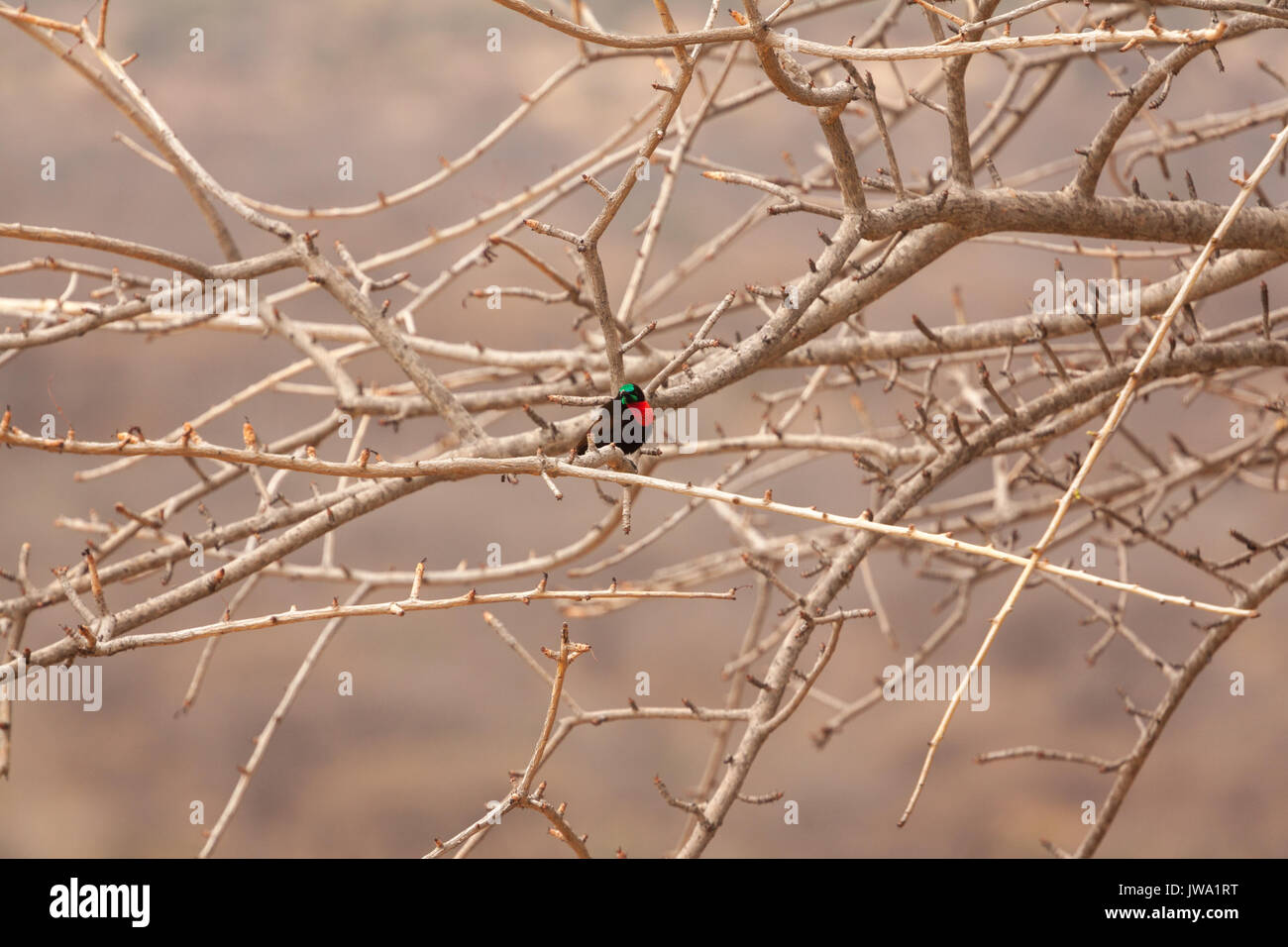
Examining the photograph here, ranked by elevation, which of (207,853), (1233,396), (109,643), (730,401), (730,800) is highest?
(730,401)

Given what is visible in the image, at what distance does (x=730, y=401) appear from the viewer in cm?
380

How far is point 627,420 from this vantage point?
0.93 m

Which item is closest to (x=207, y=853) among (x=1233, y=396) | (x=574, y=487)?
(x=1233, y=396)

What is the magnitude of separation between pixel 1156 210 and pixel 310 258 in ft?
3.11

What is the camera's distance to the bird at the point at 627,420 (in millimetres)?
922

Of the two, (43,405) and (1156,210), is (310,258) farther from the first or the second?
(43,405)

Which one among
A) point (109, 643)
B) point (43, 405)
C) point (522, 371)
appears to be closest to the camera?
point (109, 643)

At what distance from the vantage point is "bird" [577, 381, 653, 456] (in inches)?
36.3

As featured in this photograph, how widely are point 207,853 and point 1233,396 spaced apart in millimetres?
1912

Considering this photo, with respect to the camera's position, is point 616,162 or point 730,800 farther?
point 616,162

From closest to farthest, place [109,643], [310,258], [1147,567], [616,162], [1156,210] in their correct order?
1. [109,643]
2. [1156,210]
3. [310,258]
4. [616,162]
5. [1147,567]

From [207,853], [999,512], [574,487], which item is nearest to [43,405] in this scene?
[574,487]

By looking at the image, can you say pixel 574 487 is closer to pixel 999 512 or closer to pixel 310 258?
pixel 999 512

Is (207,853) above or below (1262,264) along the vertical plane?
below
